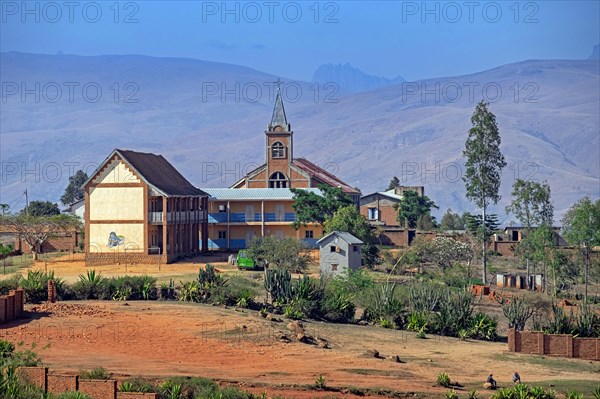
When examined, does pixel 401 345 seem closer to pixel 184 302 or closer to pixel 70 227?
pixel 184 302

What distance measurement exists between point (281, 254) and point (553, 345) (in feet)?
85.3

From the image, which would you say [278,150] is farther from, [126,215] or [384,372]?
[384,372]

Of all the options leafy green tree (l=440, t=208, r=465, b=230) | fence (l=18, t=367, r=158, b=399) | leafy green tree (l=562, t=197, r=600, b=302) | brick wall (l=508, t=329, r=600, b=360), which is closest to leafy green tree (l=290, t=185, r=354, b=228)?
leafy green tree (l=562, t=197, r=600, b=302)

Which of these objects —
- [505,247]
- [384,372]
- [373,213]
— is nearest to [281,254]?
[505,247]

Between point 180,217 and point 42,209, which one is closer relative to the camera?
point 180,217

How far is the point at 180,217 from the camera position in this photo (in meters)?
82.1

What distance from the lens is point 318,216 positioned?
3519 inches

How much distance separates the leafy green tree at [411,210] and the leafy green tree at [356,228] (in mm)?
29751

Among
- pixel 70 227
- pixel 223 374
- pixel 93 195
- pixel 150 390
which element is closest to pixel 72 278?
pixel 93 195

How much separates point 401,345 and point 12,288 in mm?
17662

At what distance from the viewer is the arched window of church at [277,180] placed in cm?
10928

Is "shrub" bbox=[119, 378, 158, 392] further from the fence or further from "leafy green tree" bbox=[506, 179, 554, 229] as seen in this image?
"leafy green tree" bbox=[506, 179, 554, 229]

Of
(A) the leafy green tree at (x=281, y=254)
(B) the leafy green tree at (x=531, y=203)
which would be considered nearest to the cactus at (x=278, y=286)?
(A) the leafy green tree at (x=281, y=254)

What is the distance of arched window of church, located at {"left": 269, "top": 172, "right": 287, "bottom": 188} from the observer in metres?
109
